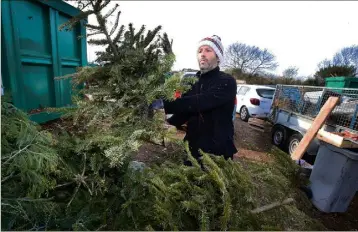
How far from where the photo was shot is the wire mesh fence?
4273mm

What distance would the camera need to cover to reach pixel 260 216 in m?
1.25

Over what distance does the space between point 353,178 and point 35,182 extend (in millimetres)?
4029

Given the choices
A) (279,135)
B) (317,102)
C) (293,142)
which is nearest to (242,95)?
(279,135)

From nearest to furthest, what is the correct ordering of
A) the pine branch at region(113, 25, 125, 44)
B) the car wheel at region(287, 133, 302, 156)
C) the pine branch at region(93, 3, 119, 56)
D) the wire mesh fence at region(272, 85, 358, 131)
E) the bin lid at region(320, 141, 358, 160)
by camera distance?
the pine branch at region(93, 3, 119, 56), the pine branch at region(113, 25, 125, 44), the bin lid at region(320, 141, 358, 160), the wire mesh fence at region(272, 85, 358, 131), the car wheel at region(287, 133, 302, 156)

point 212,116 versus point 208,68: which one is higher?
point 208,68

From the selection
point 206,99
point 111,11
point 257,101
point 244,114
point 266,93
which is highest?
point 111,11

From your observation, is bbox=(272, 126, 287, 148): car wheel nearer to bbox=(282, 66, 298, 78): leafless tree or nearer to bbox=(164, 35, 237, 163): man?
bbox=(164, 35, 237, 163): man

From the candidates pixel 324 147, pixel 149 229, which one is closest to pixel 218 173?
pixel 149 229

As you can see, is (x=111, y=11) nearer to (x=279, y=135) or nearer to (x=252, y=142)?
(x=279, y=135)

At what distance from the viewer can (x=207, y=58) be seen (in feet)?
6.55

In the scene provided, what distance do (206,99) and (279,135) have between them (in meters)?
5.68

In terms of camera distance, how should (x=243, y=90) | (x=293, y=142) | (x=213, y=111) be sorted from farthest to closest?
(x=243, y=90) < (x=293, y=142) < (x=213, y=111)

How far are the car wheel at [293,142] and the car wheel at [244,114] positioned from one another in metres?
4.44

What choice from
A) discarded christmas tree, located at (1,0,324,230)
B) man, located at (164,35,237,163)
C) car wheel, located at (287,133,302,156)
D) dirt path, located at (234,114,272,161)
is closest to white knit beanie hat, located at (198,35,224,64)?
man, located at (164,35,237,163)
